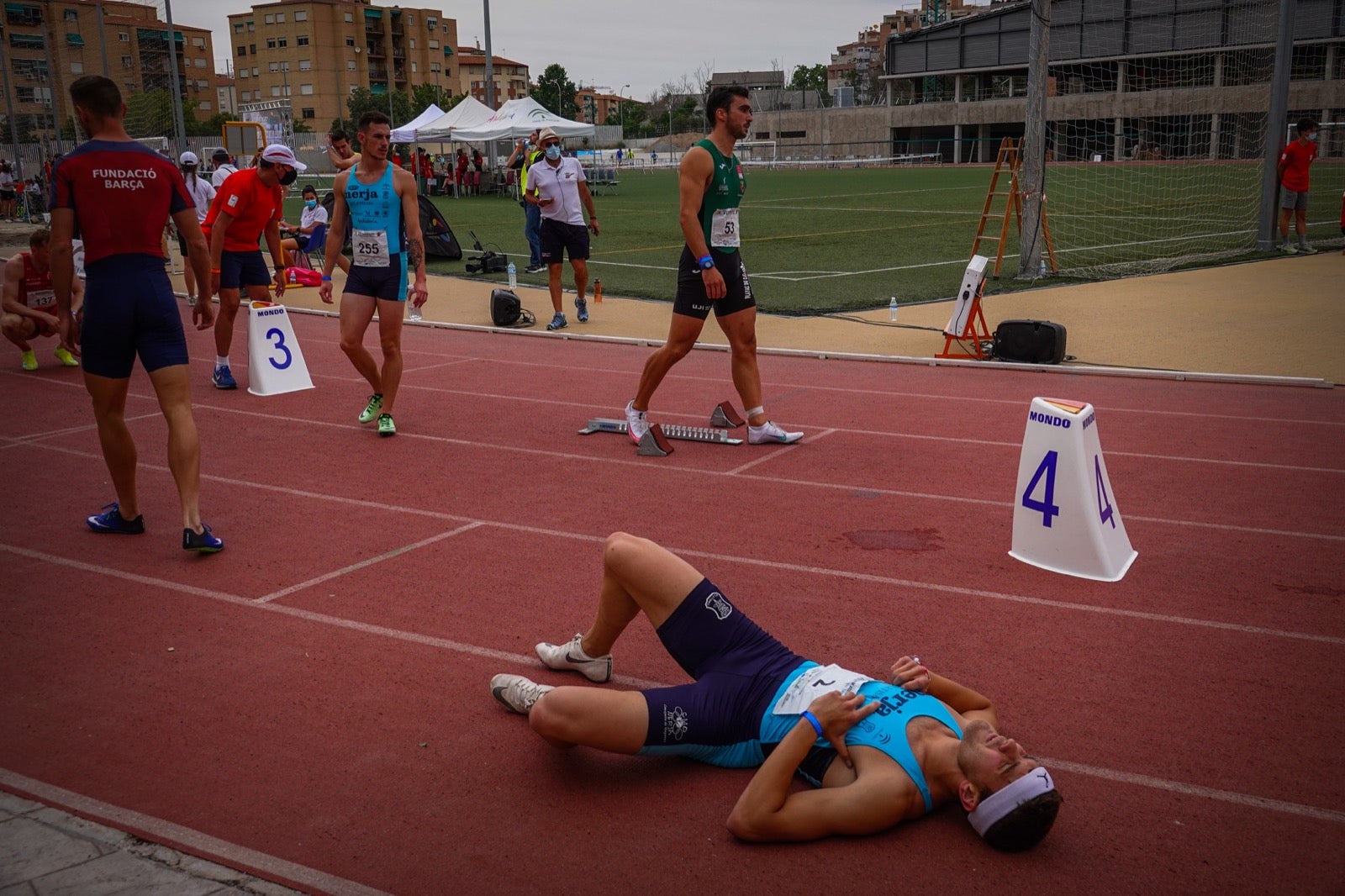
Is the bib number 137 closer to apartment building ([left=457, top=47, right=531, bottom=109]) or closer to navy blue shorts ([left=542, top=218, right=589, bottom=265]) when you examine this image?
navy blue shorts ([left=542, top=218, right=589, bottom=265])

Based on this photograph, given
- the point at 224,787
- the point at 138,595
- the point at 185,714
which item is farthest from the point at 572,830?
the point at 138,595

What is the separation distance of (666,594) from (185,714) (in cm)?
186

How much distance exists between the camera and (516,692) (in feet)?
13.4

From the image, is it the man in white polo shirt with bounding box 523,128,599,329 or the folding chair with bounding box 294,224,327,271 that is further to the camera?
the folding chair with bounding box 294,224,327,271

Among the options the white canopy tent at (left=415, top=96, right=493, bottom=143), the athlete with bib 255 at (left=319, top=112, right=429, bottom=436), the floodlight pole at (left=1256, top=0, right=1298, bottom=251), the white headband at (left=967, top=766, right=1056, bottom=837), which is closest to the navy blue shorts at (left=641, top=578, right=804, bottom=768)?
the white headband at (left=967, top=766, right=1056, bottom=837)

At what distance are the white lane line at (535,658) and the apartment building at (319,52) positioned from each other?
114m

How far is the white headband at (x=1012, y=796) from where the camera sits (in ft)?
10.3

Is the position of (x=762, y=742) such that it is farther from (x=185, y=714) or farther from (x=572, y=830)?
(x=185, y=714)

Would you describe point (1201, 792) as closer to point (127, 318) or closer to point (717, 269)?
point (717, 269)

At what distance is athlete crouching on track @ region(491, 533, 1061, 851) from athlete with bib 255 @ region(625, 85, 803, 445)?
4020 mm

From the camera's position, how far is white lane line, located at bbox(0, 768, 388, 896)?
3.13 metres

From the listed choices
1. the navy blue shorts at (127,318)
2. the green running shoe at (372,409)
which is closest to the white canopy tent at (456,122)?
the green running shoe at (372,409)

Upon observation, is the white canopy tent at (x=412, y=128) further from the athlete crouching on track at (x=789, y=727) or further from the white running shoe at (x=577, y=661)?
the athlete crouching on track at (x=789, y=727)

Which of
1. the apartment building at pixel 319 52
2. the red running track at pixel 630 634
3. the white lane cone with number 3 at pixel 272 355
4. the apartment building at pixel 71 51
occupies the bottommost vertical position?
the red running track at pixel 630 634
